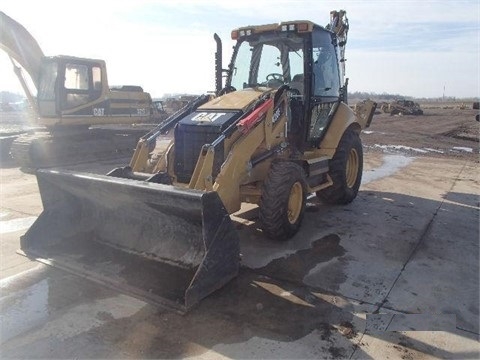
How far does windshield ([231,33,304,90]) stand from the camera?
256 inches

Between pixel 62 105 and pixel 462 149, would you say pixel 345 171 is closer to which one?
pixel 62 105

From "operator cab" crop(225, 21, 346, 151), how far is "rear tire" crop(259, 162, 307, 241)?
1128 millimetres

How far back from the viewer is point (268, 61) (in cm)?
675

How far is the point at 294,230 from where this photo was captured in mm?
5605

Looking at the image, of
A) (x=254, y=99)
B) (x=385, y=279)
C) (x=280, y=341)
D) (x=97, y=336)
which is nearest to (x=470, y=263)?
(x=385, y=279)

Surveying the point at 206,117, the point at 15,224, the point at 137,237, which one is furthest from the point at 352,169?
the point at 15,224

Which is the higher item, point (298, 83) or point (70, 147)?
point (298, 83)

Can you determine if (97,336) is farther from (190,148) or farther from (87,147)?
(87,147)

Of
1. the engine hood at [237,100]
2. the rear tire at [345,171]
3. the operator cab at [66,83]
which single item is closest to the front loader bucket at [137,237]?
the engine hood at [237,100]

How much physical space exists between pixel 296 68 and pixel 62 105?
7.87 metres

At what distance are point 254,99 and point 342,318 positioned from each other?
3072mm

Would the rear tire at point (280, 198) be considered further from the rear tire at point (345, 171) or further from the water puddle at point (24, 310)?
the water puddle at point (24, 310)

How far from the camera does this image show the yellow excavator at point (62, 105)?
1148cm

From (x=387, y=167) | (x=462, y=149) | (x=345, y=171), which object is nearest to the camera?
(x=345, y=171)
